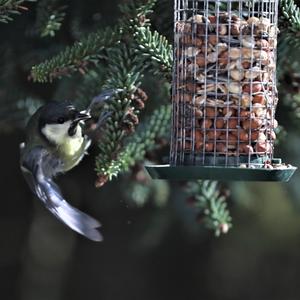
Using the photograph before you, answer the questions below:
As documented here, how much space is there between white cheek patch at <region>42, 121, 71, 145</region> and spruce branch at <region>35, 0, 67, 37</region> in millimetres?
340

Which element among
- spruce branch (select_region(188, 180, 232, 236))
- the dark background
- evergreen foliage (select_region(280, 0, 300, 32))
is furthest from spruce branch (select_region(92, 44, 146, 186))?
the dark background

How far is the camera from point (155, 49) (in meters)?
3.63

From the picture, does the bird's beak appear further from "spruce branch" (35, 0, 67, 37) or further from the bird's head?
"spruce branch" (35, 0, 67, 37)

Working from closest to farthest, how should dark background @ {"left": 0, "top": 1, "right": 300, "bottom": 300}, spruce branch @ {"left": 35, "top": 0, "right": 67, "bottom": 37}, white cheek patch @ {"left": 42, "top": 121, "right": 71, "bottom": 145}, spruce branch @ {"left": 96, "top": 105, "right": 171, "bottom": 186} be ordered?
spruce branch @ {"left": 35, "top": 0, "right": 67, "bottom": 37} → spruce branch @ {"left": 96, "top": 105, "right": 171, "bottom": 186} → white cheek patch @ {"left": 42, "top": 121, "right": 71, "bottom": 145} → dark background @ {"left": 0, "top": 1, "right": 300, "bottom": 300}

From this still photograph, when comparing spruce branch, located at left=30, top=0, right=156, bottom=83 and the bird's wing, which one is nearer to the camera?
spruce branch, located at left=30, top=0, right=156, bottom=83

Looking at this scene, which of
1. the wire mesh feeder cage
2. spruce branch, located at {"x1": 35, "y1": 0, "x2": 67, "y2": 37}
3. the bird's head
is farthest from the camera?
the bird's head

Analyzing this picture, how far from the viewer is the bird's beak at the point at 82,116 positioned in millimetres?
3971

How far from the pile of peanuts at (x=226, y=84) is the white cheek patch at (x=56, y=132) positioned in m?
0.64

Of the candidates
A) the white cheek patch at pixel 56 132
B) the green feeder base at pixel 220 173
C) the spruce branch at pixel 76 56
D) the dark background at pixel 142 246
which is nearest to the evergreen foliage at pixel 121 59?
the spruce branch at pixel 76 56

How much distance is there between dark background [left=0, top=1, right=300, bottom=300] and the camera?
5.07 meters

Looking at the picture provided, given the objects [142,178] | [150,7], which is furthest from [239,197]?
[150,7]

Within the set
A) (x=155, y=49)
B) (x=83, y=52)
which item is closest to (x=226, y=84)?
(x=155, y=49)

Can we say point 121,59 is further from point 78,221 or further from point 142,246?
point 142,246

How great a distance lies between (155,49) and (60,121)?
1.96ft
